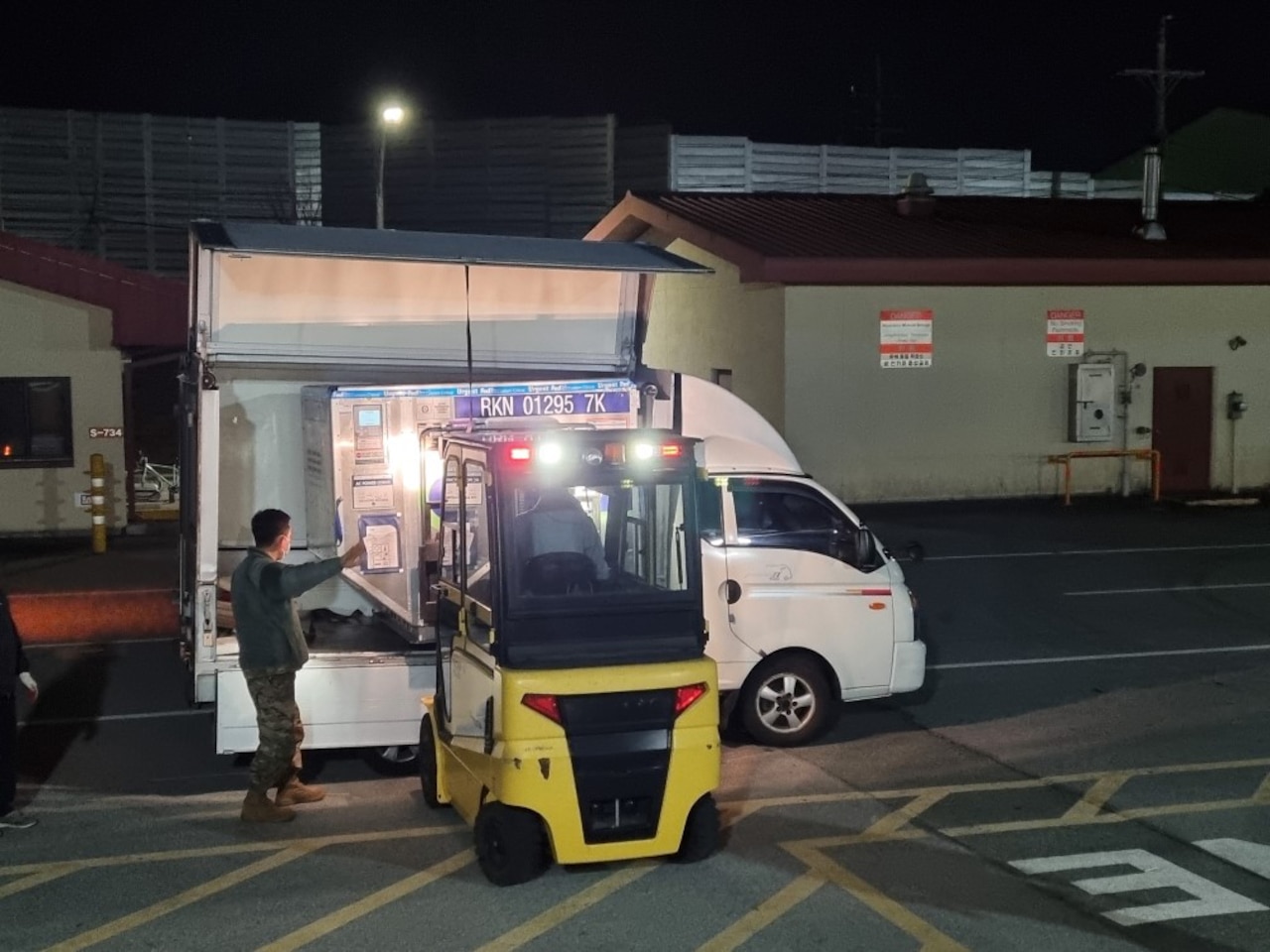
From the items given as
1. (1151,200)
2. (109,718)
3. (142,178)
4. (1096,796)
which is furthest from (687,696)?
(142,178)

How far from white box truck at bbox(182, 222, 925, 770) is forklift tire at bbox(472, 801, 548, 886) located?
167 cm

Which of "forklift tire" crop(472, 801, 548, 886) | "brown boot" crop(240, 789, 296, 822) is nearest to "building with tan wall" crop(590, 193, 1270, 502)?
"brown boot" crop(240, 789, 296, 822)

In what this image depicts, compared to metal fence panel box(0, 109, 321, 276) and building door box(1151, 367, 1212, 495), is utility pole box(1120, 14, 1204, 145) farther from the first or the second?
metal fence panel box(0, 109, 321, 276)

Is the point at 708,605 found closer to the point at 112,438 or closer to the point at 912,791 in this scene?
the point at 912,791

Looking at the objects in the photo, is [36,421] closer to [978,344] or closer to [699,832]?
[978,344]

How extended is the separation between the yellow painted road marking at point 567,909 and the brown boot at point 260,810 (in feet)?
6.63

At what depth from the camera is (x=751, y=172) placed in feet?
113

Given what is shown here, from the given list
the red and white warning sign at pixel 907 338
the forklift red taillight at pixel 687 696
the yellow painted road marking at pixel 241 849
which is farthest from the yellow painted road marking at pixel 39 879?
the red and white warning sign at pixel 907 338

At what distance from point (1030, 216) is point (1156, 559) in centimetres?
1063

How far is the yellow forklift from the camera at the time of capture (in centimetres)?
651

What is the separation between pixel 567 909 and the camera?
648 cm

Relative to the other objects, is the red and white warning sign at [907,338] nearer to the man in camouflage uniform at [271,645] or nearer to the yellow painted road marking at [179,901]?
the man in camouflage uniform at [271,645]

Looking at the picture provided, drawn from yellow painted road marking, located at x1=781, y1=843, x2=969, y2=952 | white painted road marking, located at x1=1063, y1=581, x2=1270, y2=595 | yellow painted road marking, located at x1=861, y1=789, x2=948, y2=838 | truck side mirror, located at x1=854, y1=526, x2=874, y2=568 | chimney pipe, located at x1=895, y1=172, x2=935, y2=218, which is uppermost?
chimney pipe, located at x1=895, y1=172, x2=935, y2=218

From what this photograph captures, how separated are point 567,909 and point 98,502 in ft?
44.2
